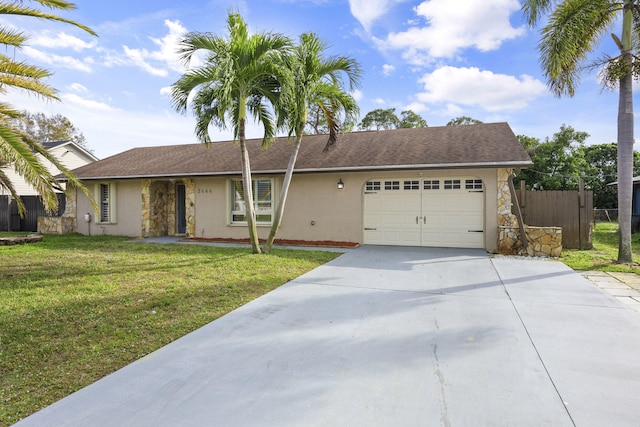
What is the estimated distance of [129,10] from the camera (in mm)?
9344

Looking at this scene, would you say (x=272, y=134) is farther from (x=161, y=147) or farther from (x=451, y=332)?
(x=161, y=147)

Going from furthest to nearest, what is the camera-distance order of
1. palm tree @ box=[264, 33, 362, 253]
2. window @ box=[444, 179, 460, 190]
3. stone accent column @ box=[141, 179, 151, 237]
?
stone accent column @ box=[141, 179, 151, 237], window @ box=[444, 179, 460, 190], palm tree @ box=[264, 33, 362, 253]

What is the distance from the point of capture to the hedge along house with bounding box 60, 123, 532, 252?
10031mm

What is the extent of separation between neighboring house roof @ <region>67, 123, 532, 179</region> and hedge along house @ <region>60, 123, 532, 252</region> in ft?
0.13

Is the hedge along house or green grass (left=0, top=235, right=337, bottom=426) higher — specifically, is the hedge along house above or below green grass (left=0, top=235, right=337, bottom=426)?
above

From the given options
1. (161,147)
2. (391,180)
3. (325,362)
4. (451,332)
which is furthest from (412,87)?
(325,362)

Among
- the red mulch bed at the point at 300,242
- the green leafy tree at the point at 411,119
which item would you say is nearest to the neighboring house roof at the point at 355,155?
the red mulch bed at the point at 300,242

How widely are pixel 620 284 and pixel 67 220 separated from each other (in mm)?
17999

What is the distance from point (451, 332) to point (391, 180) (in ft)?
24.5

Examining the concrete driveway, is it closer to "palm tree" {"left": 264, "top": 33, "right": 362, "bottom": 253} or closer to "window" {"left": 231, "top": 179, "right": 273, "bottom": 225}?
"palm tree" {"left": 264, "top": 33, "right": 362, "bottom": 253}

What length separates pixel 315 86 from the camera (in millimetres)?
8664

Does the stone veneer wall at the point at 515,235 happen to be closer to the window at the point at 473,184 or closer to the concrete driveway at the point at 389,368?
the window at the point at 473,184

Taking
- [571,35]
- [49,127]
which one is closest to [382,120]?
[571,35]

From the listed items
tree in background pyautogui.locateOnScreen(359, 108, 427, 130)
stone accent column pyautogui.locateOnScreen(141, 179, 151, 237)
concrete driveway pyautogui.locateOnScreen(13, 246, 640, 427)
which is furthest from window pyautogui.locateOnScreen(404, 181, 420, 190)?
tree in background pyautogui.locateOnScreen(359, 108, 427, 130)
